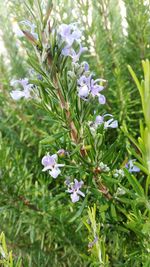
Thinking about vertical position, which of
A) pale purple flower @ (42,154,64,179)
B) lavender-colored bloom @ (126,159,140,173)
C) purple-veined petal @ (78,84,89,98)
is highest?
purple-veined petal @ (78,84,89,98)

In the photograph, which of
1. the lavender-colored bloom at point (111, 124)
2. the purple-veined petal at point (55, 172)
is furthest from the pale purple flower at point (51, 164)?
the lavender-colored bloom at point (111, 124)

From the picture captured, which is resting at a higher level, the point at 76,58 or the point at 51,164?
the point at 76,58

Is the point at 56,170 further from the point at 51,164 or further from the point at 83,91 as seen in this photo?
the point at 83,91

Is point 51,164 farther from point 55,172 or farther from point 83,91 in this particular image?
point 83,91

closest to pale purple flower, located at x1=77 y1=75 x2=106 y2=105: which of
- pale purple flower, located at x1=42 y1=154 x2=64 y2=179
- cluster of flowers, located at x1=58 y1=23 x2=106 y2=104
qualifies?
cluster of flowers, located at x1=58 y1=23 x2=106 y2=104

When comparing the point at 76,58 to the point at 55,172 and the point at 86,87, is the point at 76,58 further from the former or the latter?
the point at 55,172

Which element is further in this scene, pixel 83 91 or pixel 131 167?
pixel 131 167

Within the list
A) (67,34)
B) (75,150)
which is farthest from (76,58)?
(75,150)

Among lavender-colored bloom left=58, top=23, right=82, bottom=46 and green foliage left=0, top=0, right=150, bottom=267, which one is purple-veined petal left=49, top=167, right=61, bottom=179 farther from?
lavender-colored bloom left=58, top=23, right=82, bottom=46

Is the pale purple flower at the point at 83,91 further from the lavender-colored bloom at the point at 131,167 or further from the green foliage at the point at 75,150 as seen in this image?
the lavender-colored bloom at the point at 131,167

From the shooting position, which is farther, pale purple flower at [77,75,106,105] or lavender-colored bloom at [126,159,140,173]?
lavender-colored bloom at [126,159,140,173]

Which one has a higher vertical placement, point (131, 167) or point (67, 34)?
point (67, 34)
